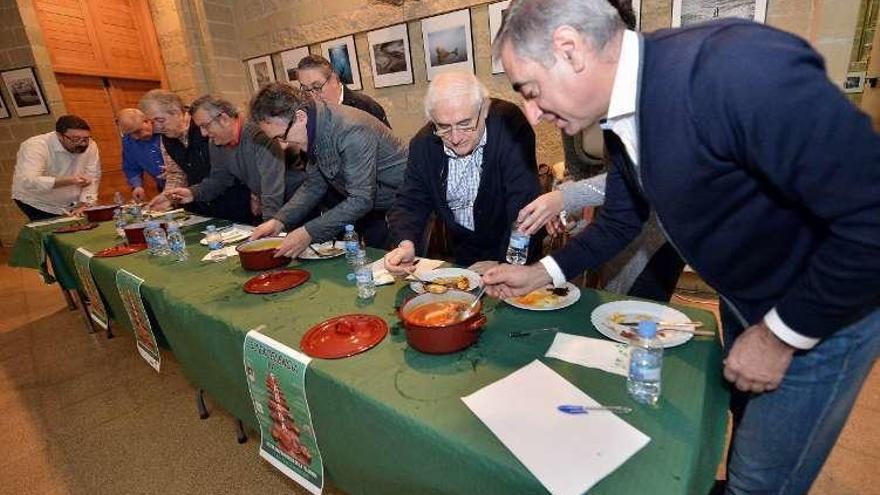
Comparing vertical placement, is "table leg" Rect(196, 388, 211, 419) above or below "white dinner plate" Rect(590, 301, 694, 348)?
below

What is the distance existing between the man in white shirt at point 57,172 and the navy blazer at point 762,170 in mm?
4307

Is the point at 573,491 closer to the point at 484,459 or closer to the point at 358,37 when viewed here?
the point at 484,459

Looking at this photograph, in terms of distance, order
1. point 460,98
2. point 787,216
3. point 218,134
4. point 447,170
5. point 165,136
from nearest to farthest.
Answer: point 787,216
point 460,98
point 447,170
point 218,134
point 165,136

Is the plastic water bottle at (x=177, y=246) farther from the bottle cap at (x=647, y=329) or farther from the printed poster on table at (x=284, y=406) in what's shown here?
the bottle cap at (x=647, y=329)

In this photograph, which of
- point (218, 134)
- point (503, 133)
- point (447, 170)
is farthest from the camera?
point (218, 134)

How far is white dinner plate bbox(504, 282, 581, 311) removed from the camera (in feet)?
3.71

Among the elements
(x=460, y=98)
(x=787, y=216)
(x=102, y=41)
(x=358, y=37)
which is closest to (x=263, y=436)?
(x=460, y=98)

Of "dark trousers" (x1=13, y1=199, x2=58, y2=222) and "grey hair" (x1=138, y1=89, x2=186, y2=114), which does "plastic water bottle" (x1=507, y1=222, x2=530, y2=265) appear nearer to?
"grey hair" (x1=138, y1=89, x2=186, y2=114)

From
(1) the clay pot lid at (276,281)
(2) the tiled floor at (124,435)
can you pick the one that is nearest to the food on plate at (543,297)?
(1) the clay pot lid at (276,281)

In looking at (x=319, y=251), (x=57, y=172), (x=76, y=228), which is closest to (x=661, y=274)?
(x=319, y=251)

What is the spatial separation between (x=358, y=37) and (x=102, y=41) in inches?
153

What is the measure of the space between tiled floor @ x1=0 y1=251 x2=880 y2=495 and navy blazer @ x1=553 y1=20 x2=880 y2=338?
4.43 ft

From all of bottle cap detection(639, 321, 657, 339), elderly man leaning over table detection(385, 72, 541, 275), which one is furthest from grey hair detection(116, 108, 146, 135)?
bottle cap detection(639, 321, 657, 339)

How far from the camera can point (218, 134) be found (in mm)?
2410
